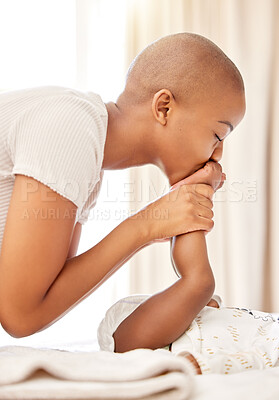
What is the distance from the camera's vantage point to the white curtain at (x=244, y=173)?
2547 mm

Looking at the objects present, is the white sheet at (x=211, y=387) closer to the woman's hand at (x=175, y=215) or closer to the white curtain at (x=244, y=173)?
the woman's hand at (x=175, y=215)

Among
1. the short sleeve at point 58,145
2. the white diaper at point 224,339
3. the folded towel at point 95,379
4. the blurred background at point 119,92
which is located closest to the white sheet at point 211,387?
the folded towel at point 95,379

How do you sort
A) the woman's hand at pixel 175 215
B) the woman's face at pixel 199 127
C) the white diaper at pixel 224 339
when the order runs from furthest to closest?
the woman's face at pixel 199 127 < the woman's hand at pixel 175 215 < the white diaper at pixel 224 339

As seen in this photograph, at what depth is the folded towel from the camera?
1.84ft

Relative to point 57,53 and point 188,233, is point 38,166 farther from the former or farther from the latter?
point 57,53

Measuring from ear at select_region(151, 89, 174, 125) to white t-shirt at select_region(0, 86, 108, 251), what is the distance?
0.17 m

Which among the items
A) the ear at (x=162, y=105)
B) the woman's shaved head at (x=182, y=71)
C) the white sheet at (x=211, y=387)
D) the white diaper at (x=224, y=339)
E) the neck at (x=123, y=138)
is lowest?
the white diaper at (x=224, y=339)

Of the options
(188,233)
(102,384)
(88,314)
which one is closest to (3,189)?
(188,233)

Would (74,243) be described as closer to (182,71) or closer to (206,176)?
(206,176)

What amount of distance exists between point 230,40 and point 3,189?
1900 mm

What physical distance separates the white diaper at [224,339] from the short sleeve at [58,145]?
13.3 inches

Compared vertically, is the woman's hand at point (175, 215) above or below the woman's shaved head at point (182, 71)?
below

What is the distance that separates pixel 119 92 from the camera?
259cm

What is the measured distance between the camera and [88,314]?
2.48 m
